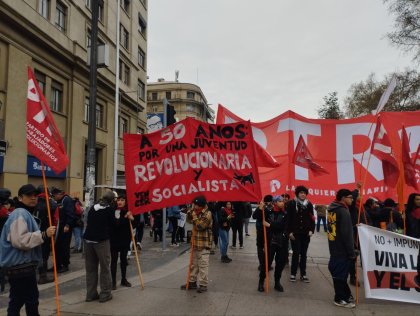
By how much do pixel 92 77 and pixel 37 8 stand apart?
10457 millimetres

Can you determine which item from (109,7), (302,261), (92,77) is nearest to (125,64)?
(109,7)

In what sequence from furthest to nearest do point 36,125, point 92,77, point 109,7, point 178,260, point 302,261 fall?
point 109,7 → point 92,77 → point 178,260 → point 302,261 → point 36,125

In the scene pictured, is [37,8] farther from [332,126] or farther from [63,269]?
[332,126]

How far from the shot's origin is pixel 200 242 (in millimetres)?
6910

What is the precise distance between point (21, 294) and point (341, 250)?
4.60 m

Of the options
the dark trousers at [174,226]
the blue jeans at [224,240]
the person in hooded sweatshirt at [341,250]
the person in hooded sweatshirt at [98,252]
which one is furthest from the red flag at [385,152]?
the dark trousers at [174,226]

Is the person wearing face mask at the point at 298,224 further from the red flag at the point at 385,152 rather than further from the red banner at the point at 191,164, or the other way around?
the red flag at the point at 385,152

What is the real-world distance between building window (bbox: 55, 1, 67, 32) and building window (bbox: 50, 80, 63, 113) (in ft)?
10.0

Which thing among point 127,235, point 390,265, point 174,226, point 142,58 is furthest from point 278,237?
point 142,58

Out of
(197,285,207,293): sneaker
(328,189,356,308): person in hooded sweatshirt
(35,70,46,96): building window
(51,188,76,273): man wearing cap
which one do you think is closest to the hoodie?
(328,189,356,308): person in hooded sweatshirt

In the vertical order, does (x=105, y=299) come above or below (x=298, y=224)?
below

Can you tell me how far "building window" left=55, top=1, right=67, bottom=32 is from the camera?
20.8 meters

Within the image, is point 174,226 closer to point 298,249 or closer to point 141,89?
point 298,249

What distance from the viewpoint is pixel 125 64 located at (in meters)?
31.2
